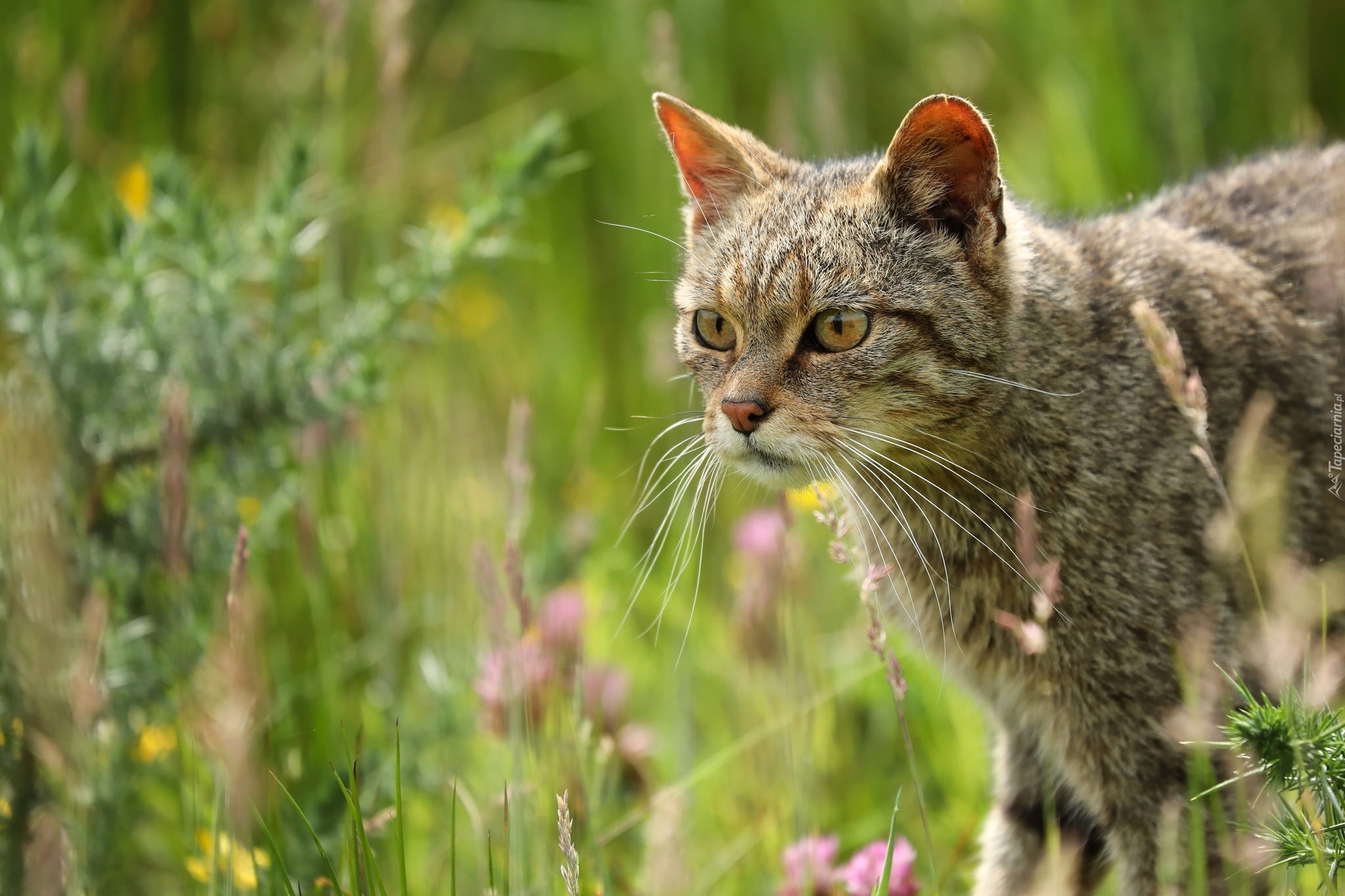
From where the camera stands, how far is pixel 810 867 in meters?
1.99

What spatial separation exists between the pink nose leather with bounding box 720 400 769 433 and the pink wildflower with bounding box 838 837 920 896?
751 mm

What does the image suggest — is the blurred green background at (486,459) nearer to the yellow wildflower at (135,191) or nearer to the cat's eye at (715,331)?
the yellow wildflower at (135,191)

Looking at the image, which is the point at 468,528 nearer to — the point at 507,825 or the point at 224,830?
the point at 224,830

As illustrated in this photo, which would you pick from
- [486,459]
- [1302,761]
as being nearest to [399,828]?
[1302,761]

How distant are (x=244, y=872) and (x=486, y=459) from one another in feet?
6.24

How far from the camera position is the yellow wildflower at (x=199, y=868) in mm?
1975

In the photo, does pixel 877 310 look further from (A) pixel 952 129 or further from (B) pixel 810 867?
(B) pixel 810 867

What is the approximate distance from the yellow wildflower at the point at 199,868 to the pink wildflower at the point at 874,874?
3.52 ft

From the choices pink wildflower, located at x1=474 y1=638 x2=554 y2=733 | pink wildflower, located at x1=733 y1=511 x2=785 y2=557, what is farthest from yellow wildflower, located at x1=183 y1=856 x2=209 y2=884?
pink wildflower, located at x1=733 y1=511 x2=785 y2=557

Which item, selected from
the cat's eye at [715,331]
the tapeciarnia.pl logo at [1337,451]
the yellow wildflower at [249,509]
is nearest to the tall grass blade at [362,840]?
the cat's eye at [715,331]

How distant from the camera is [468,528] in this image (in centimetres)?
344

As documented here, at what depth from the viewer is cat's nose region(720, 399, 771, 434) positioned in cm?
200

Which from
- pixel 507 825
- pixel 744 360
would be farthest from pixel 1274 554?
pixel 507 825

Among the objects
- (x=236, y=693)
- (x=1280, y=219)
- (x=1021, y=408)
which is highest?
(x=1280, y=219)
